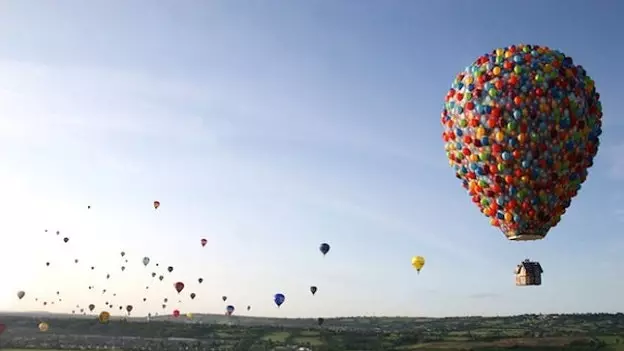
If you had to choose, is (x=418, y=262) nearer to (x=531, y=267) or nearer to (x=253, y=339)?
(x=531, y=267)

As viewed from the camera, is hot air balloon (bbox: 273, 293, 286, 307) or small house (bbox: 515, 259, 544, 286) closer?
small house (bbox: 515, 259, 544, 286)

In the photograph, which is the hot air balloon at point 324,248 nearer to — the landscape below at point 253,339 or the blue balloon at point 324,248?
the blue balloon at point 324,248

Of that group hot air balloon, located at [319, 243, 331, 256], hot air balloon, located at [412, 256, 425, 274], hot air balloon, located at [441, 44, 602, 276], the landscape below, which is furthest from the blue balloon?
the landscape below

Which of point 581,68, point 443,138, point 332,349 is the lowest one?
point 332,349

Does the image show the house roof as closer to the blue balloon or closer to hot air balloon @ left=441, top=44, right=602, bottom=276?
hot air balloon @ left=441, top=44, right=602, bottom=276

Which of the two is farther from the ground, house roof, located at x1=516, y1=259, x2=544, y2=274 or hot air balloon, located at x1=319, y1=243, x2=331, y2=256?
hot air balloon, located at x1=319, y1=243, x2=331, y2=256

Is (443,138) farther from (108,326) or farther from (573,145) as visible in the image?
(108,326)

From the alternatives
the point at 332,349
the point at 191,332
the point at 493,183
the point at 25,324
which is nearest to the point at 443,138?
the point at 493,183
